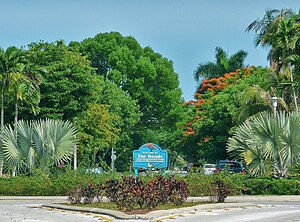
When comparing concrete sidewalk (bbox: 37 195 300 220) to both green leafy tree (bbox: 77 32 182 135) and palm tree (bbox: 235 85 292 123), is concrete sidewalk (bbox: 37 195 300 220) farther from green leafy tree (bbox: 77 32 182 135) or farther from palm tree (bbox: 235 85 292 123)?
green leafy tree (bbox: 77 32 182 135)

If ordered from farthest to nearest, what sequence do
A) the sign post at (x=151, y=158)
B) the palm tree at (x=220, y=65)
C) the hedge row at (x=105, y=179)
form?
the palm tree at (x=220, y=65), the hedge row at (x=105, y=179), the sign post at (x=151, y=158)

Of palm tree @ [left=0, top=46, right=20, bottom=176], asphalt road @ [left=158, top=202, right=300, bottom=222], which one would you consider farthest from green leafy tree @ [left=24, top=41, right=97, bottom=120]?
asphalt road @ [left=158, top=202, right=300, bottom=222]

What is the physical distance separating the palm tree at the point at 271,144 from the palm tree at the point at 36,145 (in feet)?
31.2

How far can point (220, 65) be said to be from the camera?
225 ft

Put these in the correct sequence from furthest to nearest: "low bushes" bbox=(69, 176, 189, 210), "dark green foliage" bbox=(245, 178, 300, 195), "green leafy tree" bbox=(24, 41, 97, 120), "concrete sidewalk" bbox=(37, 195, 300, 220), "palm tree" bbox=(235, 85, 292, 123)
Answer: "green leafy tree" bbox=(24, 41, 97, 120) < "palm tree" bbox=(235, 85, 292, 123) < "dark green foliage" bbox=(245, 178, 300, 195) < "low bushes" bbox=(69, 176, 189, 210) < "concrete sidewalk" bbox=(37, 195, 300, 220)

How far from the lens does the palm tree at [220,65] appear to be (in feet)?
225

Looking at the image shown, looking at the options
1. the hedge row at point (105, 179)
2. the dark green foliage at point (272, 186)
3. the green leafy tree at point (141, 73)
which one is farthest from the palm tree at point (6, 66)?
the green leafy tree at point (141, 73)

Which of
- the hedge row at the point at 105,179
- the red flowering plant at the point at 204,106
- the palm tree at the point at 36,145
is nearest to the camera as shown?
the hedge row at the point at 105,179

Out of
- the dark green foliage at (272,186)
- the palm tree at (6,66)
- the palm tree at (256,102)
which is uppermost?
the palm tree at (6,66)

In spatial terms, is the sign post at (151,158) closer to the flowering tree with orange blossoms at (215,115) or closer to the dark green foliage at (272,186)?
the dark green foliage at (272,186)

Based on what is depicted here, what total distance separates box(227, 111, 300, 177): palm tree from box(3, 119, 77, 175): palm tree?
952 centimetres

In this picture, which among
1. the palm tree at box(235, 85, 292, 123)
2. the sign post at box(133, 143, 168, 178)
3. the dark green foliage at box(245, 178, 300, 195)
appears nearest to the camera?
the sign post at box(133, 143, 168, 178)

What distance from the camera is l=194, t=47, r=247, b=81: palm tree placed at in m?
68.6

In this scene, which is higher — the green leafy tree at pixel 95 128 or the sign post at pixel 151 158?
the green leafy tree at pixel 95 128
